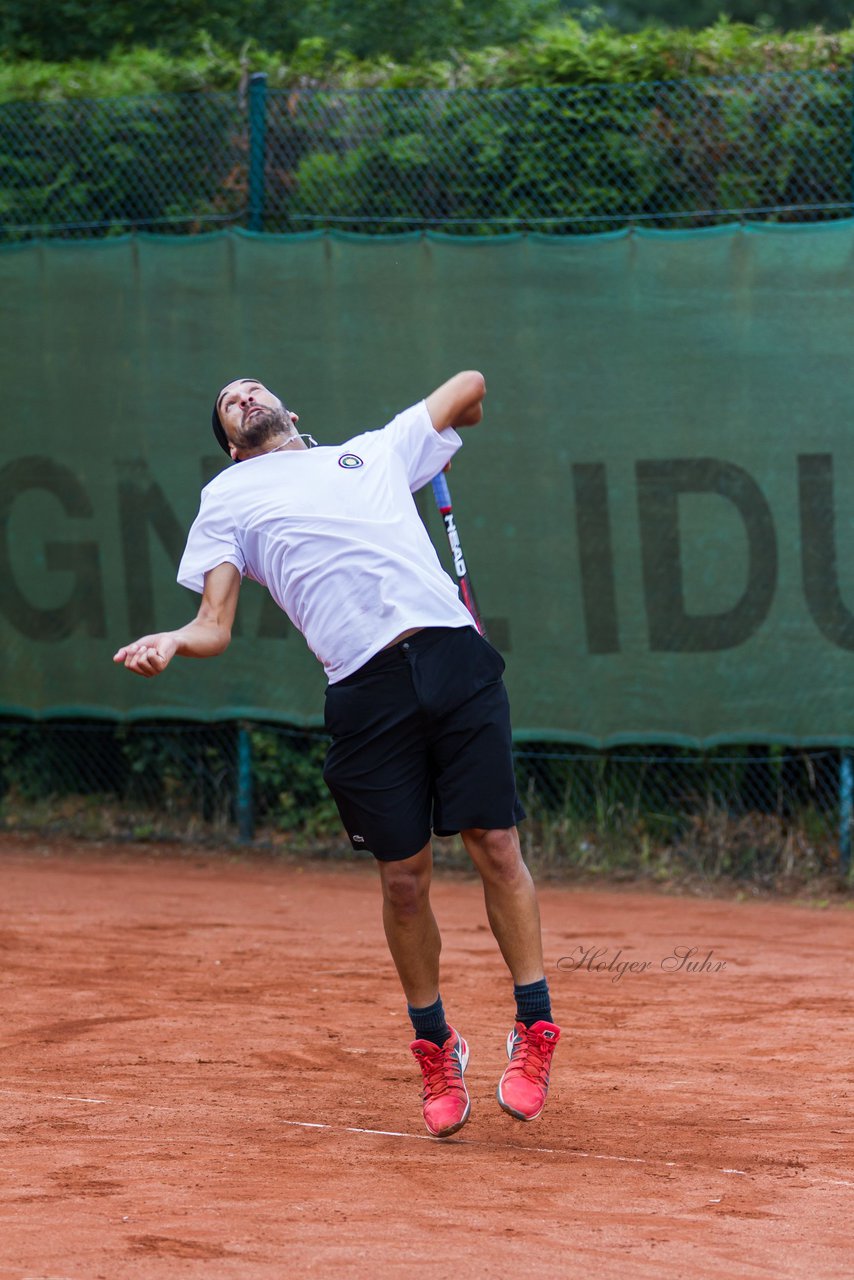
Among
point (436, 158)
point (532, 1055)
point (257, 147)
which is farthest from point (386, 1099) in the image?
point (257, 147)

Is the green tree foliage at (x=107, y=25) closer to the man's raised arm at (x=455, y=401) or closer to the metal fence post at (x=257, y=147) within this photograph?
the metal fence post at (x=257, y=147)

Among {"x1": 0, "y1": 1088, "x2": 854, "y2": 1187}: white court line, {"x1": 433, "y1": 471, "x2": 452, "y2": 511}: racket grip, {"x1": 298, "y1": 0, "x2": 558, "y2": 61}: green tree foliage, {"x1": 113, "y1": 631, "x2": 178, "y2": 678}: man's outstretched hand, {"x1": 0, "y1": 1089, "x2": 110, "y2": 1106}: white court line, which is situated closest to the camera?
{"x1": 113, "y1": 631, "x2": 178, "y2": 678}: man's outstretched hand

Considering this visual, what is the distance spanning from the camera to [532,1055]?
384cm

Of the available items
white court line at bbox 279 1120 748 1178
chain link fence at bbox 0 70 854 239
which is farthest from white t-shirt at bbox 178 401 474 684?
chain link fence at bbox 0 70 854 239

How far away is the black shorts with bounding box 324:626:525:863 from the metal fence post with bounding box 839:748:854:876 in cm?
346

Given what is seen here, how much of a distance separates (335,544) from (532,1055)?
1305 millimetres

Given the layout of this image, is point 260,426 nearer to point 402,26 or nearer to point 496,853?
point 496,853

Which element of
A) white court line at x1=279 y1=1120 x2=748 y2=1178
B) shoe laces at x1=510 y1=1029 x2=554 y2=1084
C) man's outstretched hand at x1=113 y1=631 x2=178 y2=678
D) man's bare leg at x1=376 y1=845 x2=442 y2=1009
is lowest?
white court line at x1=279 y1=1120 x2=748 y2=1178

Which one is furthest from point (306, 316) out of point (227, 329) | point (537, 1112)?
point (537, 1112)

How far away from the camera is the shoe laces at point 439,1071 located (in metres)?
3.87

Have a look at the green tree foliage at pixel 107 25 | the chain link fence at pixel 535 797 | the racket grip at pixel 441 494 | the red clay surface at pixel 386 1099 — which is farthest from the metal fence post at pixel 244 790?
the green tree foliage at pixel 107 25

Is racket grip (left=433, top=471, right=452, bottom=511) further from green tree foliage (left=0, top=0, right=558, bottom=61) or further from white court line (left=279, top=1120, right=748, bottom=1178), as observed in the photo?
green tree foliage (left=0, top=0, right=558, bottom=61)

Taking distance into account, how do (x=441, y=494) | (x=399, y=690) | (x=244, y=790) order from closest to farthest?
(x=399, y=690), (x=441, y=494), (x=244, y=790)

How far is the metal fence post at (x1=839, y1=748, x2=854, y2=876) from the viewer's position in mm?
6938
